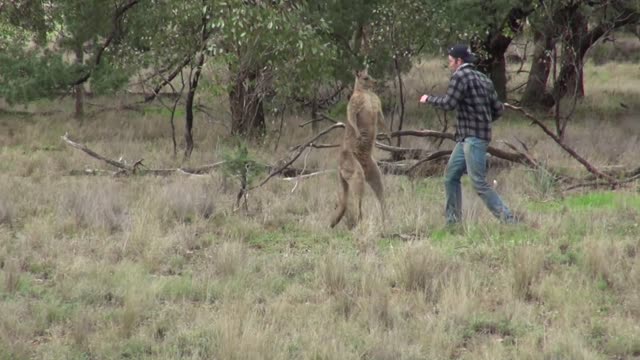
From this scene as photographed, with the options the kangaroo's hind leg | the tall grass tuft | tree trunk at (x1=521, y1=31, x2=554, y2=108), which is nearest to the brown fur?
the kangaroo's hind leg

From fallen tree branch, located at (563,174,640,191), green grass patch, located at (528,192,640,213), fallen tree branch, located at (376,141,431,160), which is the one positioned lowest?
green grass patch, located at (528,192,640,213)

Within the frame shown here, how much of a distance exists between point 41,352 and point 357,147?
4821 mm

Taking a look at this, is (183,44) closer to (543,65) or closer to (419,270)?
(419,270)

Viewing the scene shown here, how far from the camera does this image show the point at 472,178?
920cm

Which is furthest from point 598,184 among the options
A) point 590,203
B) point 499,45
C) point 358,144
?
point 499,45

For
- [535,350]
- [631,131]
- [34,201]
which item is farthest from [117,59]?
[535,350]

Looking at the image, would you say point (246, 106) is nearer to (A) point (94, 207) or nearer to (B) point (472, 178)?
(A) point (94, 207)

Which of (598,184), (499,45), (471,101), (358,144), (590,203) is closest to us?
(471,101)

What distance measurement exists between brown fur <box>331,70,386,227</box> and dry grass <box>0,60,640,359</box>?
30cm

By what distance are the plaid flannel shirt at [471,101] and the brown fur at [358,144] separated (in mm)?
1010

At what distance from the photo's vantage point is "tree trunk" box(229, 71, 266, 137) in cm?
1510

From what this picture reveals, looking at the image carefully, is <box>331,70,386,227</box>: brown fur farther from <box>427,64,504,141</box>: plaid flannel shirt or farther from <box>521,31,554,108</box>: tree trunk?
<box>521,31,554,108</box>: tree trunk

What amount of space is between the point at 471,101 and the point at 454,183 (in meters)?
0.92

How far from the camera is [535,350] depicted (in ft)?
19.0
